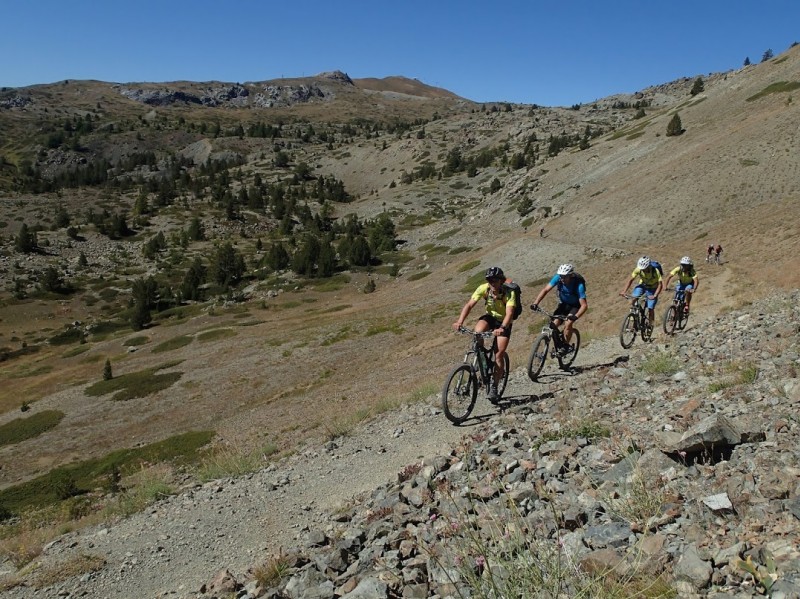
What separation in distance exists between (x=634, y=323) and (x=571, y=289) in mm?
5447

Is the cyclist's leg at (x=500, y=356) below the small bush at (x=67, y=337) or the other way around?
the other way around

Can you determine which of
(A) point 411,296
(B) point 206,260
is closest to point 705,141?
(A) point 411,296

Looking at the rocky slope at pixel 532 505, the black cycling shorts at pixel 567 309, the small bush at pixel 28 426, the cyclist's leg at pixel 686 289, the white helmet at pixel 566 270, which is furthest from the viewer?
the small bush at pixel 28 426

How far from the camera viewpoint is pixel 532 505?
261 inches

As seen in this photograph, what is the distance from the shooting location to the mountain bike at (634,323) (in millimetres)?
18016

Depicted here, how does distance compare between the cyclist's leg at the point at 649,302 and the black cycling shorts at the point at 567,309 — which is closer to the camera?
the black cycling shorts at the point at 567,309

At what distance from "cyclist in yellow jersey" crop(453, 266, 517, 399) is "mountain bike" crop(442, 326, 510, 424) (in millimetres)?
165

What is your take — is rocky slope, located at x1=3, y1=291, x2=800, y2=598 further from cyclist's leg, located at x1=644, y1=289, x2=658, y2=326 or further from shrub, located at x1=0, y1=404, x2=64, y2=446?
shrub, located at x1=0, y1=404, x2=64, y2=446

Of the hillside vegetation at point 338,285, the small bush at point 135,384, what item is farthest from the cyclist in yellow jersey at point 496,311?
the small bush at point 135,384

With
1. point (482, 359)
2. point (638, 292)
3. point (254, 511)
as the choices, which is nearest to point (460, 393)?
point (482, 359)

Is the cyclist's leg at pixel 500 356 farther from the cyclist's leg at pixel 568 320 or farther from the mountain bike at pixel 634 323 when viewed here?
the mountain bike at pixel 634 323

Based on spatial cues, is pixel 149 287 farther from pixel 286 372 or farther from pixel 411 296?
pixel 286 372

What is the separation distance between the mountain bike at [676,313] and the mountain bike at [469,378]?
1082 cm

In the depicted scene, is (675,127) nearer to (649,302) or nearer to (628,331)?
(649,302)
